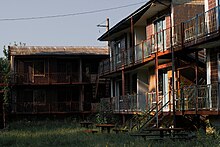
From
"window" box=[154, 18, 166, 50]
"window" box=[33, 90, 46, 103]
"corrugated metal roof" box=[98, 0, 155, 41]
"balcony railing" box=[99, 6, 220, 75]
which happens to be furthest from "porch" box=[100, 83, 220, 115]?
"window" box=[33, 90, 46, 103]

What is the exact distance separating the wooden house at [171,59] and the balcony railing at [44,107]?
26.6 ft

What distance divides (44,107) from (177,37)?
22526mm

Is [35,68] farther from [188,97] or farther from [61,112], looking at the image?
[188,97]

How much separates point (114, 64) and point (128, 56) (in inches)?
143

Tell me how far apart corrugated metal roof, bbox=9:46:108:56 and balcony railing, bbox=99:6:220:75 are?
10.9 meters

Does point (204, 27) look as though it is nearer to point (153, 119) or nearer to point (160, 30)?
point (153, 119)

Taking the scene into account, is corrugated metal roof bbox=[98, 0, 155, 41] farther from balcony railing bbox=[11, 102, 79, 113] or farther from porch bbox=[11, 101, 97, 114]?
balcony railing bbox=[11, 102, 79, 113]

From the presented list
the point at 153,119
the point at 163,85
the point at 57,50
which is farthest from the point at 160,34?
the point at 57,50

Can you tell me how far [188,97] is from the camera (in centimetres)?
2000

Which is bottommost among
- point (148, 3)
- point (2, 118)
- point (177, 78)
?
point (2, 118)

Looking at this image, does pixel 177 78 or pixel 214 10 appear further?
pixel 177 78

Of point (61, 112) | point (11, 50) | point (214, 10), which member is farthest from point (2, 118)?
point (214, 10)

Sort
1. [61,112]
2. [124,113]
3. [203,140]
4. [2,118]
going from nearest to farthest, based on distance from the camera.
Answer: [203,140]
[124,113]
[2,118]
[61,112]

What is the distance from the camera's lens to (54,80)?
140 feet
